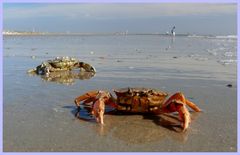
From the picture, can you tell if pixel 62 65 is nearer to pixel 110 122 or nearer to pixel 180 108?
pixel 110 122

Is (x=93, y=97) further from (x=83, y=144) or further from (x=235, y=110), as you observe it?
(x=235, y=110)

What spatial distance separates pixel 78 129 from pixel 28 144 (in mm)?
963

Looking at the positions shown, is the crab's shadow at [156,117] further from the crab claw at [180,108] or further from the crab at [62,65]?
the crab at [62,65]

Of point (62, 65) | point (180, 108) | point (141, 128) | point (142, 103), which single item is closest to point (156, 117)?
point (142, 103)

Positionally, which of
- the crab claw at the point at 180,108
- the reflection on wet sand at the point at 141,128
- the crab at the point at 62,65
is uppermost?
the crab at the point at 62,65

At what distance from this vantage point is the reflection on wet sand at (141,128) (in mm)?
5445

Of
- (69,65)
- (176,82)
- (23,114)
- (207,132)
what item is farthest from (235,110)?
(69,65)

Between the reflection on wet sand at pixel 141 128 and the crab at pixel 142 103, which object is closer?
the reflection on wet sand at pixel 141 128

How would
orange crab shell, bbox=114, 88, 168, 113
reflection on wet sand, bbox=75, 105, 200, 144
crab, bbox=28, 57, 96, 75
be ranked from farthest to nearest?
crab, bbox=28, 57, 96, 75, orange crab shell, bbox=114, 88, 168, 113, reflection on wet sand, bbox=75, 105, 200, 144

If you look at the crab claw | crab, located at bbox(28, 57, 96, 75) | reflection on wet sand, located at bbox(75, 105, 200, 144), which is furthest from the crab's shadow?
crab, located at bbox(28, 57, 96, 75)

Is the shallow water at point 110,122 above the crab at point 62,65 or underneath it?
underneath

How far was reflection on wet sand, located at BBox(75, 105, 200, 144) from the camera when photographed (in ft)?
17.9

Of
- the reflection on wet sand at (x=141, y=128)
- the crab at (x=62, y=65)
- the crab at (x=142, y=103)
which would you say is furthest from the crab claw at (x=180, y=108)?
the crab at (x=62, y=65)

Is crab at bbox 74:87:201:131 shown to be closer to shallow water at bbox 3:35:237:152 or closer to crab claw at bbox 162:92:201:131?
crab claw at bbox 162:92:201:131
